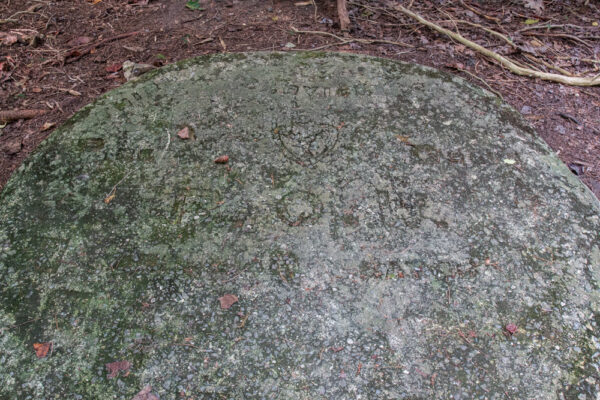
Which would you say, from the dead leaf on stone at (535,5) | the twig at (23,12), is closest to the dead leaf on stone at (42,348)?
the twig at (23,12)

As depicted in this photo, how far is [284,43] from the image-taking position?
3.22 meters

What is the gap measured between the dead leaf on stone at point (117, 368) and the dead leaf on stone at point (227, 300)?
361 millimetres

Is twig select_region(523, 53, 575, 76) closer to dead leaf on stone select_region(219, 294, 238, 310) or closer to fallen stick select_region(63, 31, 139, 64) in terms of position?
dead leaf on stone select_region(219, 294, 238, 310)

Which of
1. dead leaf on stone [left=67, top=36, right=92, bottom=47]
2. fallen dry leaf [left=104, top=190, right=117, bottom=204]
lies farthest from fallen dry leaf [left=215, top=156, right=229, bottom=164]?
dead leaf on stone [left=67, top=36, right=92, bottom=47]

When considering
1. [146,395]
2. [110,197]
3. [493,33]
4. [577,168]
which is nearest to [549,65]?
[493,33]

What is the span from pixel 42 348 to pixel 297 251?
946mm

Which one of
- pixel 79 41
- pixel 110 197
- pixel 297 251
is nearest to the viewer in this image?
pixel 297 251

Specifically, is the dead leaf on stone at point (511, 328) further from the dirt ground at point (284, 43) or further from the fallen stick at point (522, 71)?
the fallen stick at point (522, 71)

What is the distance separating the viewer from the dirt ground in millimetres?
2742

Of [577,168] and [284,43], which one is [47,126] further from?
[577,168]

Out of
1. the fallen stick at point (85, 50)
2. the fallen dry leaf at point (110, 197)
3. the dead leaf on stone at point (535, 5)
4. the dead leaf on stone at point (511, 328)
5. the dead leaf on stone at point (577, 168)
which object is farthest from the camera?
the dead leaf on stone at point (535, 5)

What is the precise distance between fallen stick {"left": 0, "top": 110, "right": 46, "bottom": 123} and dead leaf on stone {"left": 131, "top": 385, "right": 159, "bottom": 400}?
196 cm

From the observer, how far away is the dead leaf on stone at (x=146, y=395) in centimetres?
146

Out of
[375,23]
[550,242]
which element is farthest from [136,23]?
[550,242]
